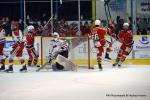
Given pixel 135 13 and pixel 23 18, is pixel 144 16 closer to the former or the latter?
pixel 135 13

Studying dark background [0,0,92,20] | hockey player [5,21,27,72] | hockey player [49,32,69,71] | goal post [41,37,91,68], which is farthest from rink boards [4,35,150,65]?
dark background [0,0,92,20]

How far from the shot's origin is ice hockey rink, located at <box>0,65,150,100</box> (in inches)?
479

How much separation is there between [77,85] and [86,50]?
607 centimetres

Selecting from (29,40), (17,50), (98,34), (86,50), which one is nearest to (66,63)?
(98,34)

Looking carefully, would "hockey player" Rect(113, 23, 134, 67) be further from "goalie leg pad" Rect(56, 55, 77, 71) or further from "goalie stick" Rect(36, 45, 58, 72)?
"goalie stick" Rect(36, 45, 58, 72)

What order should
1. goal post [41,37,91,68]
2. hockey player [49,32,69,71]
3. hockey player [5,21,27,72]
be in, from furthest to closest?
1. goal post [41,37,91,68]
2. hockey player [49,32,69,71]
3. hockey player [5,21,27,72]

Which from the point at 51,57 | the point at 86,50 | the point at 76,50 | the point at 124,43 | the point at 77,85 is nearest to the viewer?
the point at 77,85

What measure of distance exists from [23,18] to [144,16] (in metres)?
5.78

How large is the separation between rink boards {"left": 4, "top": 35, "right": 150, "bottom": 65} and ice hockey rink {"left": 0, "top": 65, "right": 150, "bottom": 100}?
6.41 feet

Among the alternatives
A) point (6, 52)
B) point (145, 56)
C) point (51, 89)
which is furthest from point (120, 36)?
point (51, 89)

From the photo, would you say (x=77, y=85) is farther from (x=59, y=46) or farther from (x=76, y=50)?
(x=76, y=50)

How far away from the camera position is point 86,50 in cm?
1950

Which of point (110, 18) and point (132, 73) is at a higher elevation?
point (110, 18)

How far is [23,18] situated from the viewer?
2697cm
